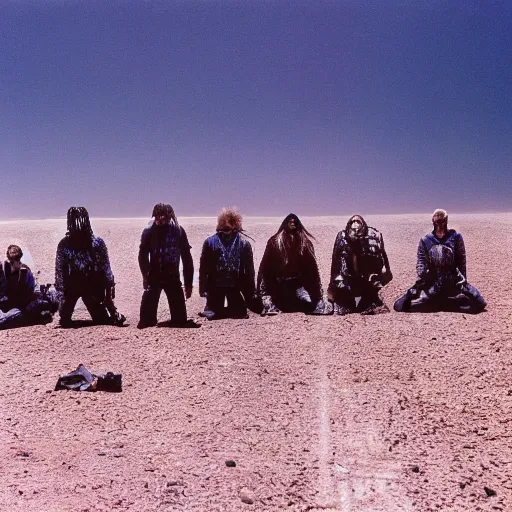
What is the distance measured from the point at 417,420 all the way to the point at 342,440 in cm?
74

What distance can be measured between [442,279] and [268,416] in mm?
4332

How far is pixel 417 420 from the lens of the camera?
4531 mm

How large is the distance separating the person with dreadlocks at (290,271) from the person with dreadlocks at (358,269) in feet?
1.10

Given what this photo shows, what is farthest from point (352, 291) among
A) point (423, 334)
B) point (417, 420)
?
point (417, 420)

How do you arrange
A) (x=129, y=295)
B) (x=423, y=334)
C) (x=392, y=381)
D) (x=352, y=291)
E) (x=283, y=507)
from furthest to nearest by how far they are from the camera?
(x=129, y=295)
(x=352, y=291)
(x=423, y=334)
(x=392, y=381)
(x=283, y=507)

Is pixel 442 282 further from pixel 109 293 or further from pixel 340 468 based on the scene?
pixel 340 468

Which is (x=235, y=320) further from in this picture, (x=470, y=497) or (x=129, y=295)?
(x=470, y=497)

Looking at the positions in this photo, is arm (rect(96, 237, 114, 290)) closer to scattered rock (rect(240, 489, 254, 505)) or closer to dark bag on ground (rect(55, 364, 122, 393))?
dark bag on ground (rect(55, 364, 122, 393))

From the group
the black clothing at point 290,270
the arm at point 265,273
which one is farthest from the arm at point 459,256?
the arm at point 265,273

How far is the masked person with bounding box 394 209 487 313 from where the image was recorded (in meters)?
7.96

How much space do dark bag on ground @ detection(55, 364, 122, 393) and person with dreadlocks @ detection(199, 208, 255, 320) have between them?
9.54ft

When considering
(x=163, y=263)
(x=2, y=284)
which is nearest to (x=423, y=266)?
(x=163, y=263)

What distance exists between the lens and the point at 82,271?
25.3 ft

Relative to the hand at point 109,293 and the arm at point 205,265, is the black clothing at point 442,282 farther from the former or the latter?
the hand at point 109,293
